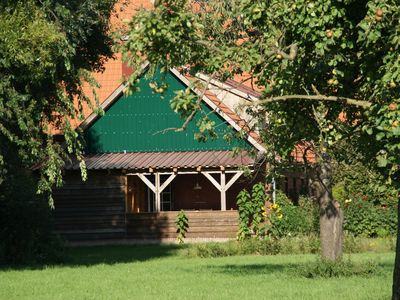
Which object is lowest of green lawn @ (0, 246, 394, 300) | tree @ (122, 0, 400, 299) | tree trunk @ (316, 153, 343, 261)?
Answer: green lawn @ (0, 246, 394, 300)

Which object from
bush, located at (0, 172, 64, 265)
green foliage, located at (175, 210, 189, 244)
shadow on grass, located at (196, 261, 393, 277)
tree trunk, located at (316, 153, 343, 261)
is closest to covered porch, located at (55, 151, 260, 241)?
green foliage, located at (175, 210, 189, 244)

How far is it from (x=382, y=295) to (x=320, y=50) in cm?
776

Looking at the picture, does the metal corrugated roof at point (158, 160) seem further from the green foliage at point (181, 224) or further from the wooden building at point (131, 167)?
the green foliage at point (181, 224)

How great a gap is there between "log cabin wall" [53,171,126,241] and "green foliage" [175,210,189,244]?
230cm

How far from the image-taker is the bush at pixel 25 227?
27859 millimetres

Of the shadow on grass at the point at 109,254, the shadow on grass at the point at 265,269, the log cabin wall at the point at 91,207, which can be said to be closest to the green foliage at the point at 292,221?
the shadow on grass at the point at 109,254

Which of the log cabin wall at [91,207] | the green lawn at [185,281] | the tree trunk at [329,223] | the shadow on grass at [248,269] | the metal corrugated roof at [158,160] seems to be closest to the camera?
the green lawn at [185,281]

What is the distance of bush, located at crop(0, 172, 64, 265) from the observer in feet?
91.4

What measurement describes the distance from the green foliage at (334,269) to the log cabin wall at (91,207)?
58.2 feet

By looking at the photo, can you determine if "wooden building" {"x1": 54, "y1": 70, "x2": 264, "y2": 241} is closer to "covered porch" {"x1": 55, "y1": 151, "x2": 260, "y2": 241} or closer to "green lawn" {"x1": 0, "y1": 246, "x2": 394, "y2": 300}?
"covered porch" {"x1": 55, "y1": 151, "x2": 260, "y2": 241}

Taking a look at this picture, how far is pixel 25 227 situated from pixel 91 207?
1091 centimetres

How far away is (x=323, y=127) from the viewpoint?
38.0 feet

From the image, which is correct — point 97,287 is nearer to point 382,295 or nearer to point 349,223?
point 382,295

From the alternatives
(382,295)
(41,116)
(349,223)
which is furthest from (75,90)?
(349,223)
